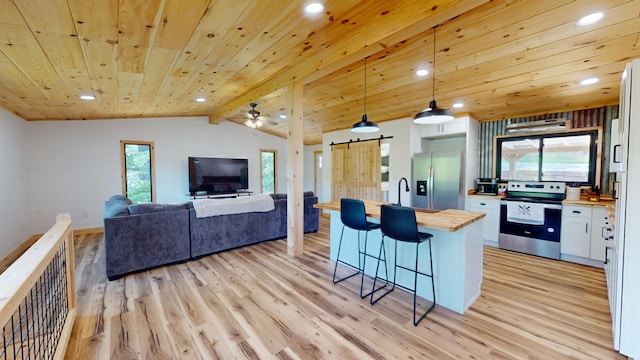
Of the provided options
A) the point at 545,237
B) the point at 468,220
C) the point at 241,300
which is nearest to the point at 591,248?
the point at 545,237

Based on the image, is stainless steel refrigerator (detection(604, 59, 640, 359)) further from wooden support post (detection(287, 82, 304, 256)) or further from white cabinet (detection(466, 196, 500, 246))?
wooden support post (detection(287, 82, 304, 256))

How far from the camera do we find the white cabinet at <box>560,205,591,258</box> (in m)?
3.58

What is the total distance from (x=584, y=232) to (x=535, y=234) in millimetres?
525

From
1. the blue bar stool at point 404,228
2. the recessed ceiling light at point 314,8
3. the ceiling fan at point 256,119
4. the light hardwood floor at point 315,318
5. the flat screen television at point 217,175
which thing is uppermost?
the recessed ceiling light at point 314,8

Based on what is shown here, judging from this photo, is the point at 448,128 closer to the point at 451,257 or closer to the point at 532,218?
the point at 532,218

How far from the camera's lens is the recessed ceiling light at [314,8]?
2074 mm

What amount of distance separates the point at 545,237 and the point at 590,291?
44.9 inches

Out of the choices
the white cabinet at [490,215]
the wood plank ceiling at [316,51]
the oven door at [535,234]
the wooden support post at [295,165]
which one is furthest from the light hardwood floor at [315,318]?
the wood plank ceiling at [316,51]

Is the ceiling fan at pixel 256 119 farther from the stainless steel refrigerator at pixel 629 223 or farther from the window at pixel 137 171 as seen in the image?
the stainless steel refrigerator at pixel 629 223

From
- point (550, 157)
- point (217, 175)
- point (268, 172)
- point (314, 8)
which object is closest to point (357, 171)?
point (268, 172)

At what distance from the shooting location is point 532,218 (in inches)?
156

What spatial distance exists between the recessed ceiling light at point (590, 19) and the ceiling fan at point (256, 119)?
416 centimetres

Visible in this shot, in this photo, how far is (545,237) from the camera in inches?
153

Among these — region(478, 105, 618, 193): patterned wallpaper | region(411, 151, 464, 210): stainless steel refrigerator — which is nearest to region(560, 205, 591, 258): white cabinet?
region(478, 105, 618, 193): patterned wallpaper
